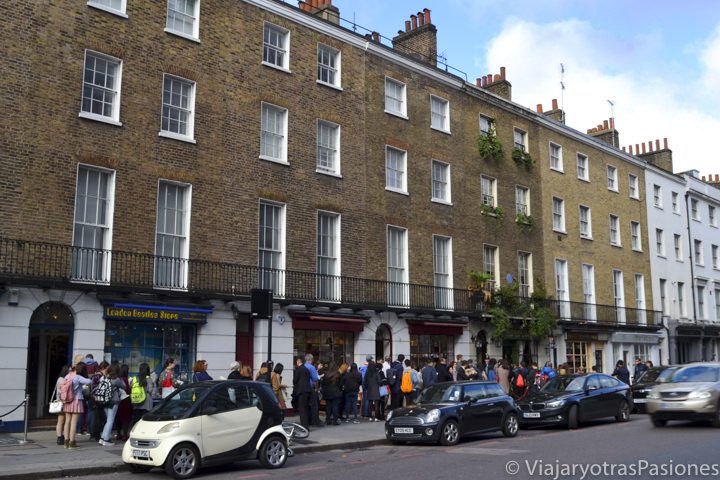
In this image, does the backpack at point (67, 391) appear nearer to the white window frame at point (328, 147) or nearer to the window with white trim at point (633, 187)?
the white window frame at point (328, 147)

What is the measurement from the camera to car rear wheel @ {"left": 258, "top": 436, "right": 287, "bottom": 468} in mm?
12211

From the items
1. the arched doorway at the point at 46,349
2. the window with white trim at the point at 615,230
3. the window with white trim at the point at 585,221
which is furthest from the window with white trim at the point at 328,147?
the window with white trim at the point at 615,230

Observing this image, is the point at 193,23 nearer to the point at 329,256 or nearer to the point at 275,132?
the point at 275,132

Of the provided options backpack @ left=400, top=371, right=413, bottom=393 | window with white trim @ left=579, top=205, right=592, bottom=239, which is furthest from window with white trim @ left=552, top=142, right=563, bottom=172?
backpack @ left=400, top=371, right=413, bottom=393

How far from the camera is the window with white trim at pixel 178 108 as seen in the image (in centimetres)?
1967

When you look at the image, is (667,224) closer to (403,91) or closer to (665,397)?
(403,91)

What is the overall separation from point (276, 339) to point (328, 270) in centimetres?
324

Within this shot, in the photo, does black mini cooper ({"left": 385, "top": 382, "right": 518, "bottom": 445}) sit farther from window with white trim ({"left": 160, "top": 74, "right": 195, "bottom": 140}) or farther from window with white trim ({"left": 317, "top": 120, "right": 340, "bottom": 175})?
window with white trim ({"left": 160, "top": 74, "right": 195, "bottom": 140})

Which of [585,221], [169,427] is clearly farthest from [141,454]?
[585,221]

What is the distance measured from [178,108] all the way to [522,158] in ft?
55.0

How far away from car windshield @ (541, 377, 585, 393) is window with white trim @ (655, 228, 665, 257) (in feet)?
79.3

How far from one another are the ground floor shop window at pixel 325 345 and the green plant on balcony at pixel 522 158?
1250 centimetres

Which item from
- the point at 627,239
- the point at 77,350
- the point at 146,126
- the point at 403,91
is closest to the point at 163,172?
the point at 146,126

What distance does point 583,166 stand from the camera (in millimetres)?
35969
